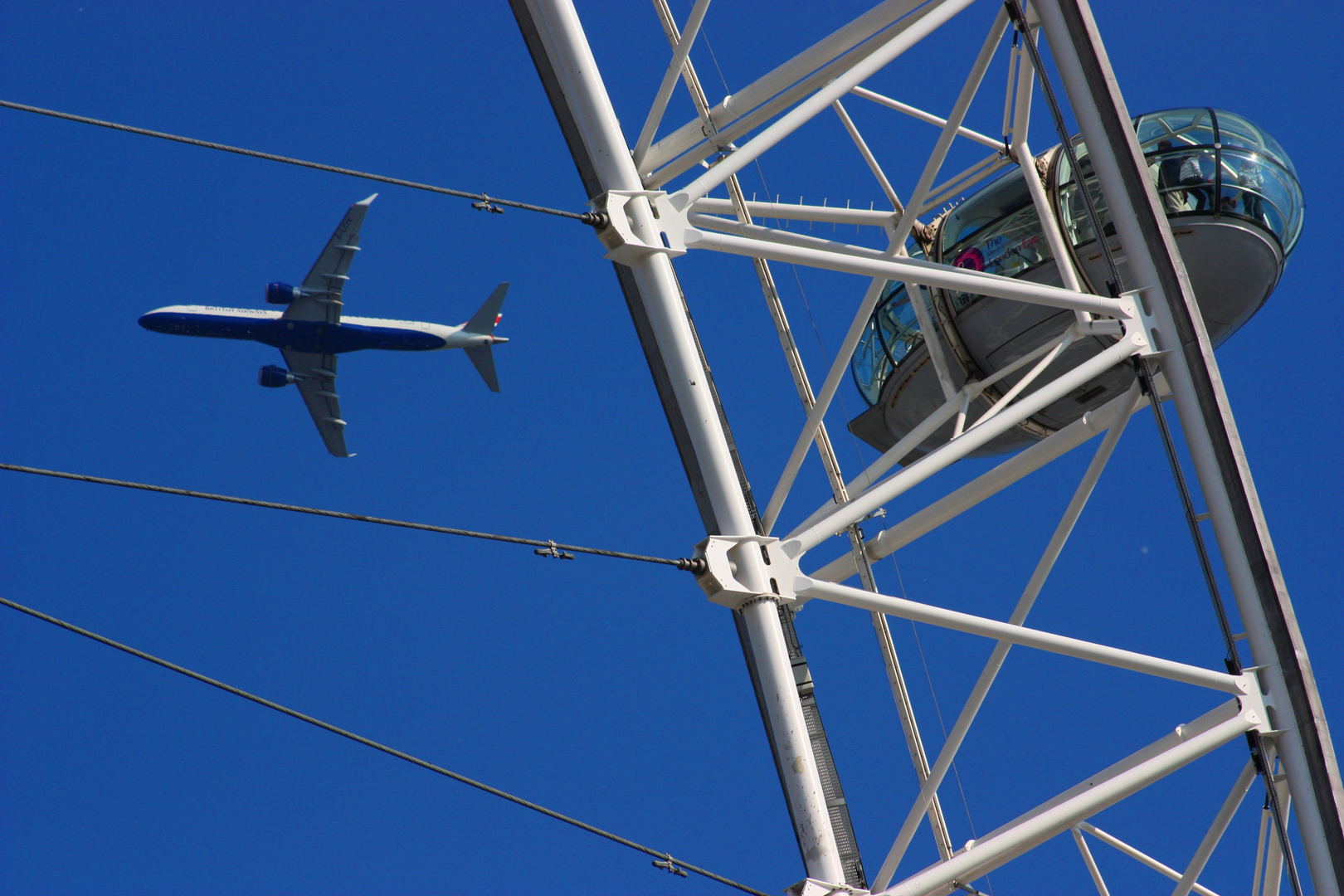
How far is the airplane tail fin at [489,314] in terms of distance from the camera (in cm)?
5662

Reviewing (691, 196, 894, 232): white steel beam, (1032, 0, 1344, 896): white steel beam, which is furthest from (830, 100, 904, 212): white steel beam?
(1032, 0, 1344, 896): white steel beam

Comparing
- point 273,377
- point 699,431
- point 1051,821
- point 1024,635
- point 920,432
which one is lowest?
point 1051,821

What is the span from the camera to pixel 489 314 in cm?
5738

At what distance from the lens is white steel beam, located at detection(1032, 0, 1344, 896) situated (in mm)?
9508

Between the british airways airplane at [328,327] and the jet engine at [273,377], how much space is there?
0.12 ft

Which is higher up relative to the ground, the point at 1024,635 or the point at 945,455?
the point at 945,455

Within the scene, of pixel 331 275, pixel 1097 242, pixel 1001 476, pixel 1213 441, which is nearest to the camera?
pixel 1213 441

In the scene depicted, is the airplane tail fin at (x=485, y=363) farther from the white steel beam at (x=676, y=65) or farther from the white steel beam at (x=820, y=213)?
the white steel beam at (x=676, y=65)

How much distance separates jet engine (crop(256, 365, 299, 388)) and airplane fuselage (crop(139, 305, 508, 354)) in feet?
4.63

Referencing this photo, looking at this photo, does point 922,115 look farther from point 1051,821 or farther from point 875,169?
point 1051,821

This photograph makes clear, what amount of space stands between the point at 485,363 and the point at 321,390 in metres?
9.33

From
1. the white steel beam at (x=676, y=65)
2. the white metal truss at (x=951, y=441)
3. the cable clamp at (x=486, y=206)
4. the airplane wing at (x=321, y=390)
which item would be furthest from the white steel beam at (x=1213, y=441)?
the airplane wing at (x=321, y=390)

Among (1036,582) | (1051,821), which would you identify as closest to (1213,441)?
(1036,582)

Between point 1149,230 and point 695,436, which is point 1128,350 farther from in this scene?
point 695,436
